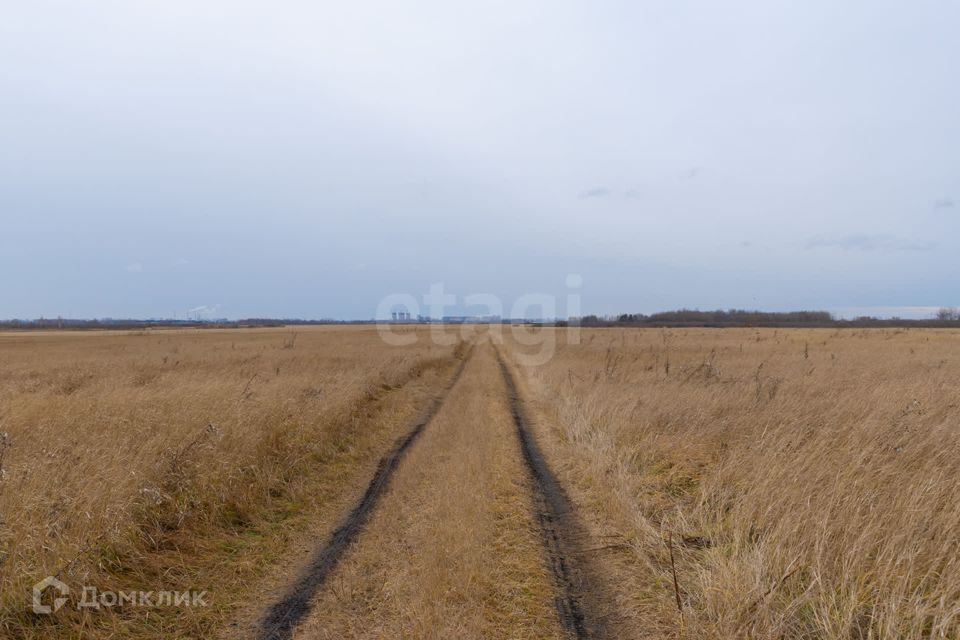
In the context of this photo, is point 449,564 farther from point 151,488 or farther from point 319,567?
point 151,488

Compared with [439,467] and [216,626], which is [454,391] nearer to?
[439,467]

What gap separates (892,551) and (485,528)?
13.4 ft

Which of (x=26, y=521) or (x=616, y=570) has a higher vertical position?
(x=26, y=521)

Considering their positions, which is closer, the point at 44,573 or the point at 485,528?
the point at 44,573

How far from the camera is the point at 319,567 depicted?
5094 millimetres

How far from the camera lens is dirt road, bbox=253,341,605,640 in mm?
4105

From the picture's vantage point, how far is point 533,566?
5.13m

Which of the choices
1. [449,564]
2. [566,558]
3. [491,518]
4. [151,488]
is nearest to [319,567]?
[449,564]

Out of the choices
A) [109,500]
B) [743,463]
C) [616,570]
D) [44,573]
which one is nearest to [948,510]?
[743,463]

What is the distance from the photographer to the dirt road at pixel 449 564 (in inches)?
162
